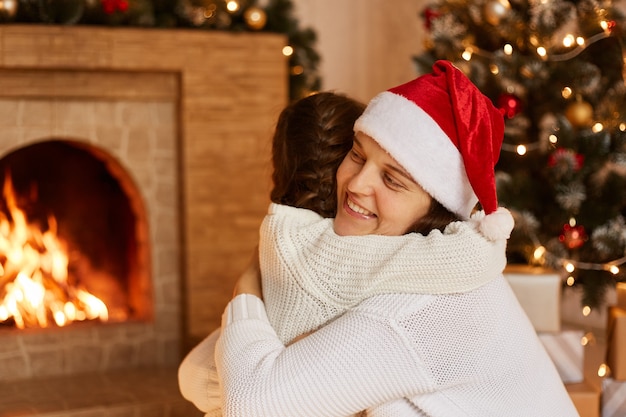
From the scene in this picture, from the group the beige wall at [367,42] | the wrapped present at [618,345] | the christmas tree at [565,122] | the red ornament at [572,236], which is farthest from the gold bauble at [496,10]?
the beige wall at [367,42]

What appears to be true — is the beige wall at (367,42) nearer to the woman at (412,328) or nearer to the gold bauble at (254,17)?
the gold bauble at (254,17)

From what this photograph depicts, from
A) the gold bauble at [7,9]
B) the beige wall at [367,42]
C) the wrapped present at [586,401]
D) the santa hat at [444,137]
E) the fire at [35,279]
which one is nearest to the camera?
the santa hat at [444,137]

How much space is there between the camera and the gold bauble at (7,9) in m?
2.76

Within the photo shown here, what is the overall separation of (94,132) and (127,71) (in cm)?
25

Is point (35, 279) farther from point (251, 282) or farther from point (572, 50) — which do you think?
point (572, 50)

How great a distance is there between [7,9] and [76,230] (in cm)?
86

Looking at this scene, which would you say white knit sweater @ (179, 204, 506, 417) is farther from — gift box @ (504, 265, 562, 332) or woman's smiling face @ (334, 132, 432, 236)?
gift box @ (504, 265, 562, 332)

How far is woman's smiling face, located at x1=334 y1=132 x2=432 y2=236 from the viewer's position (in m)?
1.36

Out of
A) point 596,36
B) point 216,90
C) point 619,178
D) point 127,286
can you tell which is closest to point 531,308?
point 619,178

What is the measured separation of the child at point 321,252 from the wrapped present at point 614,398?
42.8 inches

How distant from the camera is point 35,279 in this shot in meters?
3.06

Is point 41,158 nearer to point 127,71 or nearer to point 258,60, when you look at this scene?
point 127,71

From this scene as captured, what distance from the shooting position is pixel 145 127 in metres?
3.10

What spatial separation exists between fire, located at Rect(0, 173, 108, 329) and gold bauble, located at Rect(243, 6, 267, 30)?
3.37 feet
